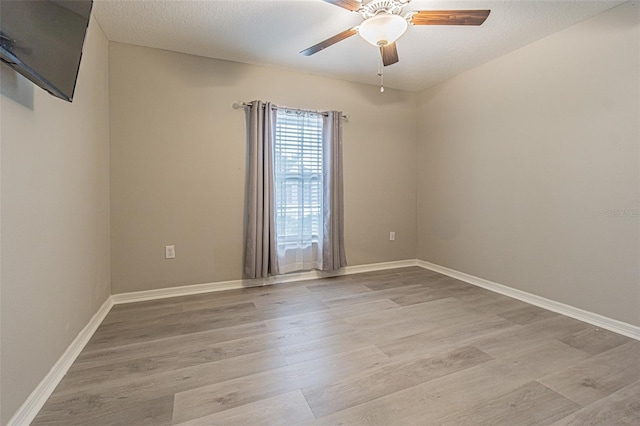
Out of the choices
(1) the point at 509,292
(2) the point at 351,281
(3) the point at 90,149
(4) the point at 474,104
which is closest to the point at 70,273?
(3) the point at 90,149

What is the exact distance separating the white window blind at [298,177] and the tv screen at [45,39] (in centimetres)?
187

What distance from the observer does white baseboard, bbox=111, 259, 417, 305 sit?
8.65ft

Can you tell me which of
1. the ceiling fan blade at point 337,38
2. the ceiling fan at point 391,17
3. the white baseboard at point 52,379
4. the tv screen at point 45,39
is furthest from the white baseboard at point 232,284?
the ceiling fan at point 391,17

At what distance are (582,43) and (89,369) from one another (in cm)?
413

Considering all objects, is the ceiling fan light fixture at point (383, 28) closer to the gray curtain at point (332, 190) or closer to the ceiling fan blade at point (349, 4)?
the ceiling fan blade at point (349, 4)

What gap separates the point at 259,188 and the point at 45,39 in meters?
1.93

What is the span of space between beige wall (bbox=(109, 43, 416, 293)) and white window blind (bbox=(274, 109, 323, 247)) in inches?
8.9

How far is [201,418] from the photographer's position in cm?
125

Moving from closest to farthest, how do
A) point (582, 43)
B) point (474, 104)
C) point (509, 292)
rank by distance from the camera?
point (582, 43), point (509, 292), point (474, 104)

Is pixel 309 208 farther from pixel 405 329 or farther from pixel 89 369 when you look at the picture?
pixel 89 369

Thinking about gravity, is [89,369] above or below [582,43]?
below

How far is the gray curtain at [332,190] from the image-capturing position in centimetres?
327

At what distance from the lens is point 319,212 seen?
3.34 m

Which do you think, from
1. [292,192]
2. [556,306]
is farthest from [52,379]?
[556,306]
